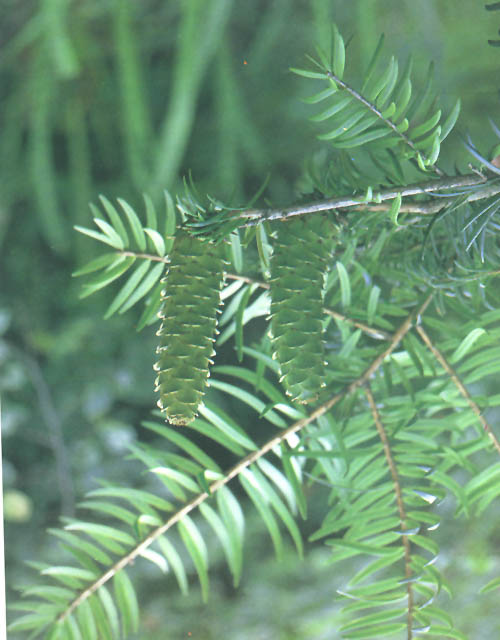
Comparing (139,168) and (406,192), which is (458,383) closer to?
(406,192)

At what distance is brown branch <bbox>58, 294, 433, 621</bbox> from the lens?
9.7 inches

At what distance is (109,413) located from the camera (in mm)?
447

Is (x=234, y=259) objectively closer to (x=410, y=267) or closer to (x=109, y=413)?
(x=410, y=267)

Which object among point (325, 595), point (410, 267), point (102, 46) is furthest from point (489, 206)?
A: point (102, 46)

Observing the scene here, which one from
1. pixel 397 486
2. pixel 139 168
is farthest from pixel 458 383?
pixel 139 168

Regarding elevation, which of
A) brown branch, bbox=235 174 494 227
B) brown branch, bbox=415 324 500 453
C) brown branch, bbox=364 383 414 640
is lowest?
brown branch, bbox=364 383 414 640

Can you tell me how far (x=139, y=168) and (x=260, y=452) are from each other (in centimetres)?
25

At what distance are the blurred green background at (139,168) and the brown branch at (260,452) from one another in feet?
0.25

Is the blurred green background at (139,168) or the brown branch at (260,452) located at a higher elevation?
the blurred green background at (139,168)

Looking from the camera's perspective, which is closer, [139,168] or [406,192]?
[406,192]

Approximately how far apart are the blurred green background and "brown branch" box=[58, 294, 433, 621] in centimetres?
8

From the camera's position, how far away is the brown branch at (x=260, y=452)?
0.25 metres

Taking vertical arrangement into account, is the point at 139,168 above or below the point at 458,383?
above

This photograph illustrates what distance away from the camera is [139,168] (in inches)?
16.4
